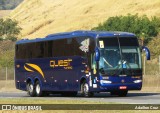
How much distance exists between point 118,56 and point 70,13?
4034 inches

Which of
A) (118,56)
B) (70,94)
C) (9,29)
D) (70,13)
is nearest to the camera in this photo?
(118,56)

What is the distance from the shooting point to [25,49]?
40.2 metres

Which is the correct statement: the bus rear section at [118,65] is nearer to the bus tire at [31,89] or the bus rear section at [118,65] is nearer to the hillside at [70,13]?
the bus tire at [31,89]

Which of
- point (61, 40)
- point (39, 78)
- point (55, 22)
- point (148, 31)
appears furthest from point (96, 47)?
point (55, 22)

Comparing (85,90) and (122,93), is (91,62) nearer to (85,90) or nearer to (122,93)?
(85,90)

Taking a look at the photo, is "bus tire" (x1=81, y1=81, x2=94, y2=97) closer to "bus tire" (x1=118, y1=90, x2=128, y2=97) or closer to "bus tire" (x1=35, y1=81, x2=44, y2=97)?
"bus tire" (x1=118, y1=90, x2=128, y2=97)

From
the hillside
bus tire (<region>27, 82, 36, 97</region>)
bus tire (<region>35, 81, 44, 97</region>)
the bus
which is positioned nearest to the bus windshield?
the bus

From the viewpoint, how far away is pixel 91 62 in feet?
111

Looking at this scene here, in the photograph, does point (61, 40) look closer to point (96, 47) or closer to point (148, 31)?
point (96, 47)

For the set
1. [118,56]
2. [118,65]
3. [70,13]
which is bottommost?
[118,65]

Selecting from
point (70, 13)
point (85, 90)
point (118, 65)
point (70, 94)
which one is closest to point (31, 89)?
point (70, 94)

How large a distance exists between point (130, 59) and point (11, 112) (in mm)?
12392

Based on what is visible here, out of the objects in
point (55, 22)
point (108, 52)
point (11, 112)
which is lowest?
point (11, 112)

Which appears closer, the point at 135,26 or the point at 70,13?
the point at 135,26
